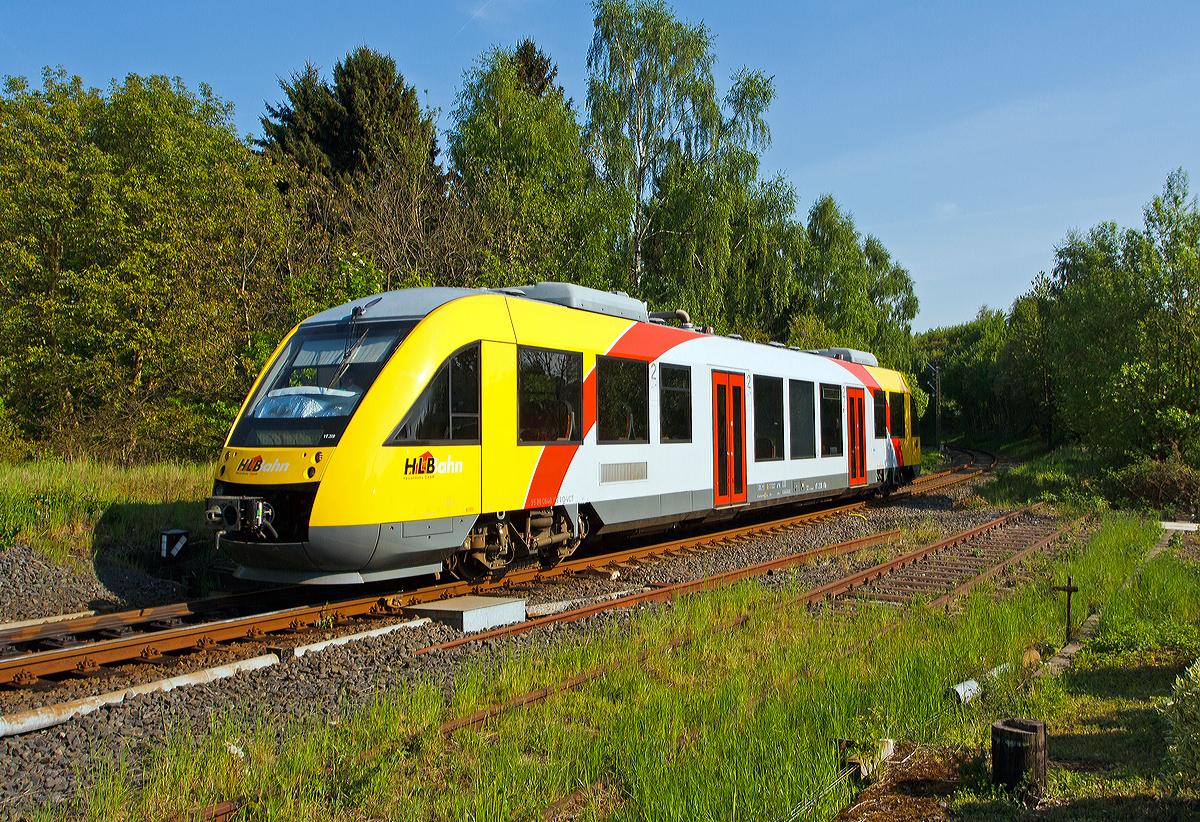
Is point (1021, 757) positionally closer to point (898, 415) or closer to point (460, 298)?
point (460, 298)

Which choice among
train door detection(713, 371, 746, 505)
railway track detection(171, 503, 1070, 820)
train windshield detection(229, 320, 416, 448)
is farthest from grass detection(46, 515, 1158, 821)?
train door detection(713, 371, 746, 505)

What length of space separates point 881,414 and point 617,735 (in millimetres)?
16066

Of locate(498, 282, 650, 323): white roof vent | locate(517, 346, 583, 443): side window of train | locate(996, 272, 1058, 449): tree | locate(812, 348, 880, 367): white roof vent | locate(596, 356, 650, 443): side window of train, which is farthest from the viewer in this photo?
locate(996, 272, 1058, 449): tree

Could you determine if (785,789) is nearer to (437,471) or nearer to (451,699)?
(451,699)

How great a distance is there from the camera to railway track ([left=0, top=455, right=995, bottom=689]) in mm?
5941

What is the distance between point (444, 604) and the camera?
7.66 m

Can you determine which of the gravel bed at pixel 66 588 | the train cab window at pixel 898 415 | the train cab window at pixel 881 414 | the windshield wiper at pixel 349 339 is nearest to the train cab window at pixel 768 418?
the train cab window at pixel 881 414

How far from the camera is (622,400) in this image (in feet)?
34.6

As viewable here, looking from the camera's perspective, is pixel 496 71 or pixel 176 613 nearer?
pixel 176 613

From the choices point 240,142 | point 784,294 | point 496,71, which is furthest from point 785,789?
point 784,294

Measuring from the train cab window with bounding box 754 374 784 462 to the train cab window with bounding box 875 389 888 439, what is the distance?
535cm

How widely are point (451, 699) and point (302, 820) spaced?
1806 millimetres

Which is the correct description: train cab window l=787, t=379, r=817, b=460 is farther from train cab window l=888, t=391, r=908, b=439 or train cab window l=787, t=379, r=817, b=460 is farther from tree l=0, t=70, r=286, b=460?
tree l=0, t=70, r=286, b=460

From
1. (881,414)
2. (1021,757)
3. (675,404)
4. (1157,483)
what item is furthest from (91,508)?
(1157,483)
